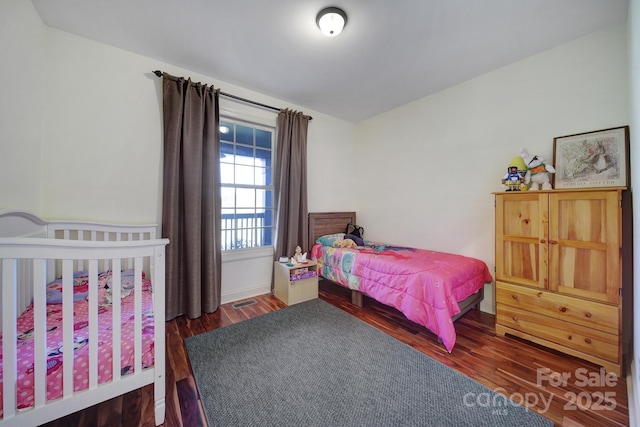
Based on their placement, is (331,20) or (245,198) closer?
(331,20)

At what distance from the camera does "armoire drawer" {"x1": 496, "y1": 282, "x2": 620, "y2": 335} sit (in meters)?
1.59

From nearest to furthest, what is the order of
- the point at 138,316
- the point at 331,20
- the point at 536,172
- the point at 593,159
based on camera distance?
1. the point at 138,316
2. the point at 331,20
3. the point at 593,159
4. the point at 536,172

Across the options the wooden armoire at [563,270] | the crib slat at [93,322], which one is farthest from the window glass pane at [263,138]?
the wooden armoire at [563,270]

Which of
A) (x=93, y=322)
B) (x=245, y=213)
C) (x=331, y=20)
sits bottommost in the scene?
(x=93, y=322)

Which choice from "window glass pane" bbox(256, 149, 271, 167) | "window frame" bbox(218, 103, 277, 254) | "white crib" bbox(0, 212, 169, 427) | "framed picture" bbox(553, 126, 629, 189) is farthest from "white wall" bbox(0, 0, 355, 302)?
"framed picture" bbox(553, 126, 629, 189)

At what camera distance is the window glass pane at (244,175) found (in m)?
2.92

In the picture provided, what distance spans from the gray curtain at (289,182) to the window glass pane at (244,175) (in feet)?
1.07

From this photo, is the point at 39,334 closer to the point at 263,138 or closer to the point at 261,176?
the point at 261,176

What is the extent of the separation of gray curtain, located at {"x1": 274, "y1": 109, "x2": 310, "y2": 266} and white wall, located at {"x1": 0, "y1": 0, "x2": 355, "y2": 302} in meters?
1.00

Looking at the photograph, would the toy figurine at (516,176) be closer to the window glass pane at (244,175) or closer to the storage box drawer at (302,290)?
the storage box drawer at (302,290)

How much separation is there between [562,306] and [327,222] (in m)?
2.60

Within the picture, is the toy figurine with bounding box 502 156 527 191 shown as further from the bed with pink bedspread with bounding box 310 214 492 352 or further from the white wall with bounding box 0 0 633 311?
the bed with pink bedspread with bounding box 310 214 492 352

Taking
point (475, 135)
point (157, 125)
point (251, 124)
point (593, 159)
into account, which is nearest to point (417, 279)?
point (593, 159)

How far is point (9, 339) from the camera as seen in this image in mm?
875
